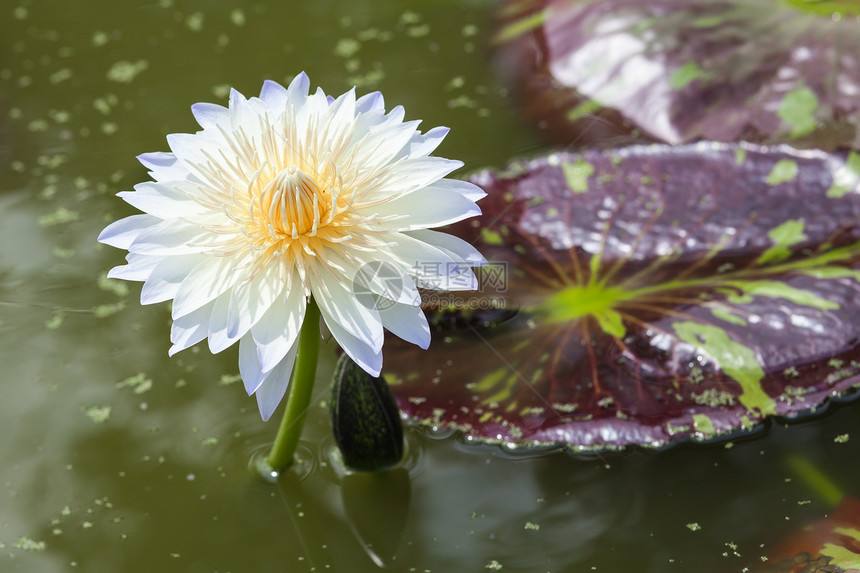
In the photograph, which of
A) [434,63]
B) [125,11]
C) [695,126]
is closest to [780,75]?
[695,126]

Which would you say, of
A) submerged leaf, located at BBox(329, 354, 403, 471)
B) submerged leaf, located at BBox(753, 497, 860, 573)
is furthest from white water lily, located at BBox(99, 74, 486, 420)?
submerged leaf, located at BBox(753, 497, 860, 573)

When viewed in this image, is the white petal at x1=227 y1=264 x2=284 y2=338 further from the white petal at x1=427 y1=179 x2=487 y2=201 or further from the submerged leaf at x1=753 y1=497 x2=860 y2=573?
the submerged leaf at x1=753 y1=497 x2=860 y2=573

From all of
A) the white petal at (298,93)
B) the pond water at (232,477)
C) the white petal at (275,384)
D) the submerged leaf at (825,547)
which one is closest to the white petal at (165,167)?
the white petal at (298,93)

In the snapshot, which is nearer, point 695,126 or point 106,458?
point 106,458

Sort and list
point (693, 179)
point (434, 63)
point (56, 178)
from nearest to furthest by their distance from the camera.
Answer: point (693, 179) → point (56, 178) → point (434, 63)

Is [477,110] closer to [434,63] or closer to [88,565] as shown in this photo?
[434,63]

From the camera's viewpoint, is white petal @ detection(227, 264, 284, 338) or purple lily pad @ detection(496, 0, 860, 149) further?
purple lily pad @ detection(496, 0, 860, 149)
